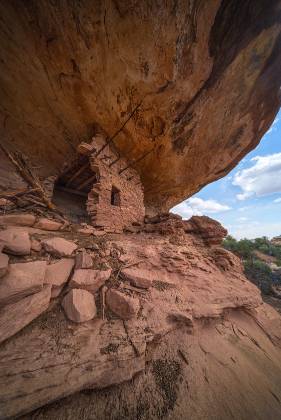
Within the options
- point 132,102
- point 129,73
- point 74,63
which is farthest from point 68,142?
point 129,73

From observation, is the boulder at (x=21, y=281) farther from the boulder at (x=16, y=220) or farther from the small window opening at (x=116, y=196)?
the small window opening at (x=116, y=196)

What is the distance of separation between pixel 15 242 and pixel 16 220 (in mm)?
651

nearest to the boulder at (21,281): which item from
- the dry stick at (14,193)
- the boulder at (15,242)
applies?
the boulder at (15,242)

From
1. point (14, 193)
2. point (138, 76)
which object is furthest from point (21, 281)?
point (138, 76)

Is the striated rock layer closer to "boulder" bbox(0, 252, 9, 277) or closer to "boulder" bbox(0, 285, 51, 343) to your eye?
"boulder" bbox(0, 285, 51, 343)

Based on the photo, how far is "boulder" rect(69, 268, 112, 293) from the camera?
1.73 metres

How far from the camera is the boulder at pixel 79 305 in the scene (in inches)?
58.2

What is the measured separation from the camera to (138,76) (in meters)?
3.28

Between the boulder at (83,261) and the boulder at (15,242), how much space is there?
0.56 m

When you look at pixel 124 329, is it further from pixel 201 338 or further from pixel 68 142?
pixel 68 142

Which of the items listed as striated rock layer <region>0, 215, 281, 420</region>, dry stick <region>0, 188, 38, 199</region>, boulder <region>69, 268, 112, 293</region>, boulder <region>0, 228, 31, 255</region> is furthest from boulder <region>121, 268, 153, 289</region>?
dry stick <region>0, 188, 38, 199</region>

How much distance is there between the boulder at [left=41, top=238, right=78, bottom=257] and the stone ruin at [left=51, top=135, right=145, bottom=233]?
5.03ft

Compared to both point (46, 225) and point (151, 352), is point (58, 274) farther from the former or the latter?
point (151, 352)

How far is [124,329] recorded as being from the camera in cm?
162
